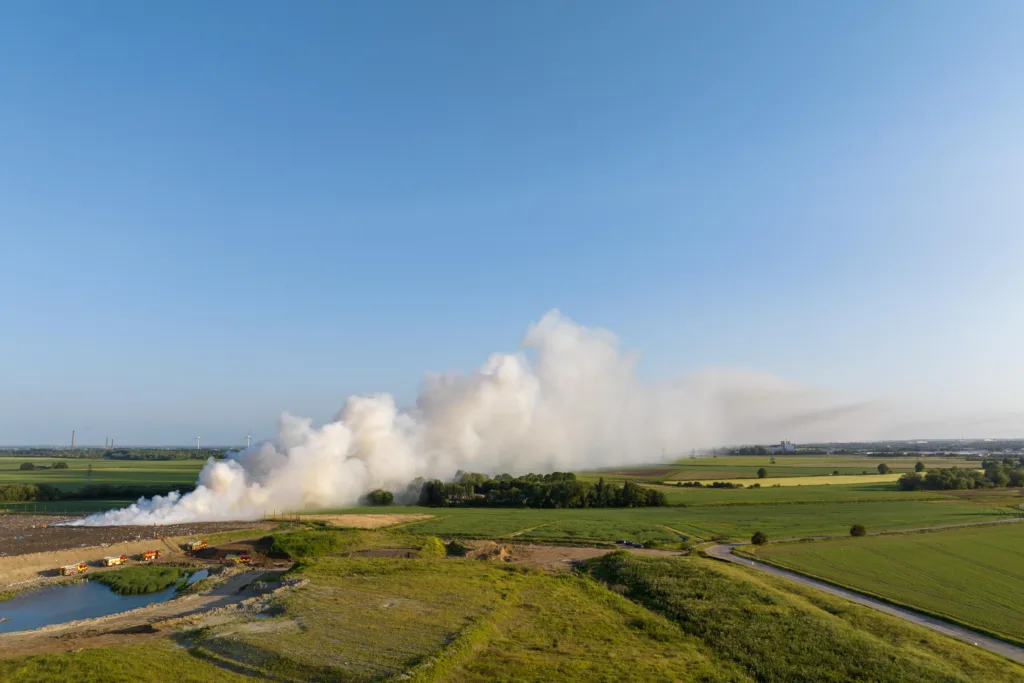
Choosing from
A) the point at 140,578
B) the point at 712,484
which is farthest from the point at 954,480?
the point at 140,578

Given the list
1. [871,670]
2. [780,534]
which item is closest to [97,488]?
[780,534]

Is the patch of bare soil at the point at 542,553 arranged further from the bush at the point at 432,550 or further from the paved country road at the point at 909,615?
the paved country road at the point at 909,615

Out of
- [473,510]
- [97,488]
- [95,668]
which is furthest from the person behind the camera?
[97,488]

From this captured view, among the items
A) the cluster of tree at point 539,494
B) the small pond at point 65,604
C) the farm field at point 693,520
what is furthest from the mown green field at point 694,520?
the small pond at point 65,604

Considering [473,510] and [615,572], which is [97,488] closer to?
[473,510]

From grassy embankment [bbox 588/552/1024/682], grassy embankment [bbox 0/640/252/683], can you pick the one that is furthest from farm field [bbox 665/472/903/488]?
grassy embankment [bbox 0/640/252/683]

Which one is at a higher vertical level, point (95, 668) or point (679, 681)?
point (95, 668)
